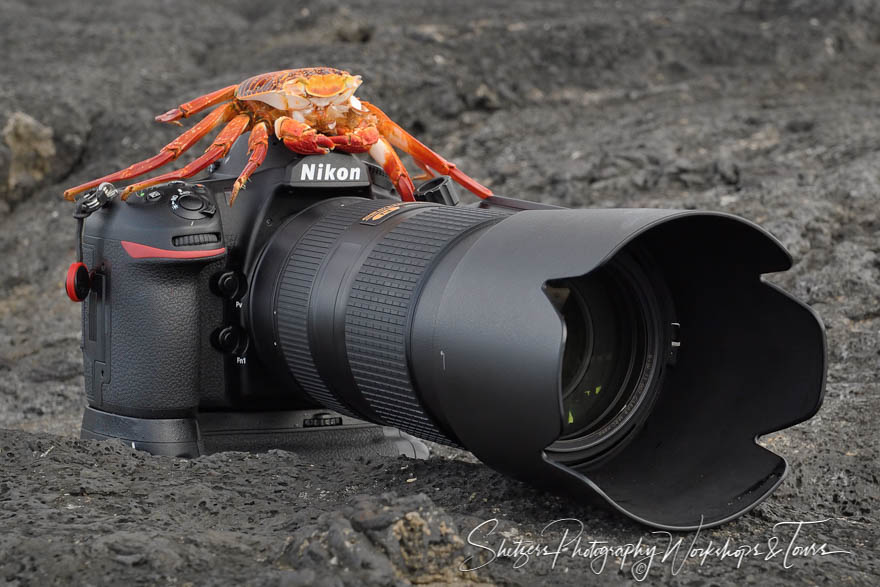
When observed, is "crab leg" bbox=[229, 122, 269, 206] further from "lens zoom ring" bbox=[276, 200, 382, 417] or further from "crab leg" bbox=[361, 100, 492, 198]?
"crab leg" bbox=[361, 100, 492, 198]

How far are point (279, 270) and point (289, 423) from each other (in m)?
0.41

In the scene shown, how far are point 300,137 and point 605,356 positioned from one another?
2.74 feet

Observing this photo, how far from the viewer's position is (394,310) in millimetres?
1770

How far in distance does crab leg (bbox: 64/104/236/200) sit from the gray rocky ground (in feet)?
1.79

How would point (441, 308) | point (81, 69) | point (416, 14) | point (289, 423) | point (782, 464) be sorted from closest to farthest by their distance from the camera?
1. point (441, 308)
2. point (782, 464)
3. point (289, 423)
4. point (81, 69)
5. point (416, 14)

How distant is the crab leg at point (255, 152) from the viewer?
2.21 m

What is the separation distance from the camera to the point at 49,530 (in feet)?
5.20

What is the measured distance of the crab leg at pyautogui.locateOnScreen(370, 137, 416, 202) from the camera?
7.98 ft

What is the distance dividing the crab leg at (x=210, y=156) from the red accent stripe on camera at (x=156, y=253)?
0.37ft

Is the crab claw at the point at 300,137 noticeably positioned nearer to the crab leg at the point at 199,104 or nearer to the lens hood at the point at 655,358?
the crab leg at the point at 199,104

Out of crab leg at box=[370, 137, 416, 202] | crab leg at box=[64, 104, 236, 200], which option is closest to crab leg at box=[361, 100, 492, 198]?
crab leg at box=[370, 137, 416, 202]

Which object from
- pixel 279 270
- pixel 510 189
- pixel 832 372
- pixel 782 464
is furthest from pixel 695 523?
pixel 510 189

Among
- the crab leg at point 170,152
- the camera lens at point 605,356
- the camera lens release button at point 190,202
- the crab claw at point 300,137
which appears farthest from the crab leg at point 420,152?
the camera lens at point 605,356

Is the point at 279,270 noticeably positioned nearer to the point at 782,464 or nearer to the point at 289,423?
the point at 289,423
